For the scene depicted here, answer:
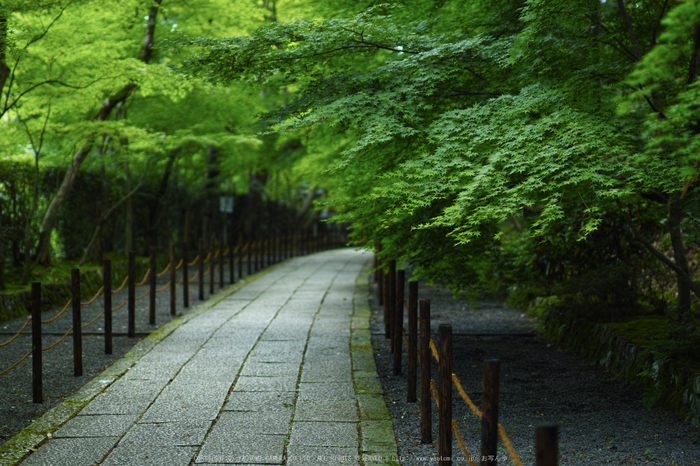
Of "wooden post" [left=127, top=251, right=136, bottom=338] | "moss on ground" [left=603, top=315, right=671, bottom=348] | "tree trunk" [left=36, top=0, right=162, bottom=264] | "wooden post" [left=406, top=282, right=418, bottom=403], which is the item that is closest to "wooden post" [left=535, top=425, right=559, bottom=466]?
"wooden post" [left=406, top=282, right=418, bottom=403]

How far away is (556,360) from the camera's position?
6.71m

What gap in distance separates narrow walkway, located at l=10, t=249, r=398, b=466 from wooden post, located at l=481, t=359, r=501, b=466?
1335 millimetres

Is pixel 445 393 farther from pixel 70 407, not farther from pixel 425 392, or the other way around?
pixel 70 407

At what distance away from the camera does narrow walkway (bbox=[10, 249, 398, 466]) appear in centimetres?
377

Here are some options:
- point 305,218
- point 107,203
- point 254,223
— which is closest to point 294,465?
point 107,203

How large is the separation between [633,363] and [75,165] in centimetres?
987

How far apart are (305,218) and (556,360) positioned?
20963mm

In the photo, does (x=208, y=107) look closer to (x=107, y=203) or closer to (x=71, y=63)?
(x=107, y=203)

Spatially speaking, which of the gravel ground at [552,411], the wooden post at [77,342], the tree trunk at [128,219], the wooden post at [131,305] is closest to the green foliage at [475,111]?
the gravel ground at [552,411]

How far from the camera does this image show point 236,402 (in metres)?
4.80

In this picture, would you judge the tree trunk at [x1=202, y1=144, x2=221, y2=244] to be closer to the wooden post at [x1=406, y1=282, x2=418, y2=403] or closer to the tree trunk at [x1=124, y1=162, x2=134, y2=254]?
the tree trunk at [x1=124, y1=162, x2=134, y2=254]

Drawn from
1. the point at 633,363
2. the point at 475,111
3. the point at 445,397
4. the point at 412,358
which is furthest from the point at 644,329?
the point at 445,397

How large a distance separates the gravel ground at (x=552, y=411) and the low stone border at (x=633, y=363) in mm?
117

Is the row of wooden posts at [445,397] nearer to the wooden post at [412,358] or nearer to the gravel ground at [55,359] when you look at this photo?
the wooden post at [412,358]
